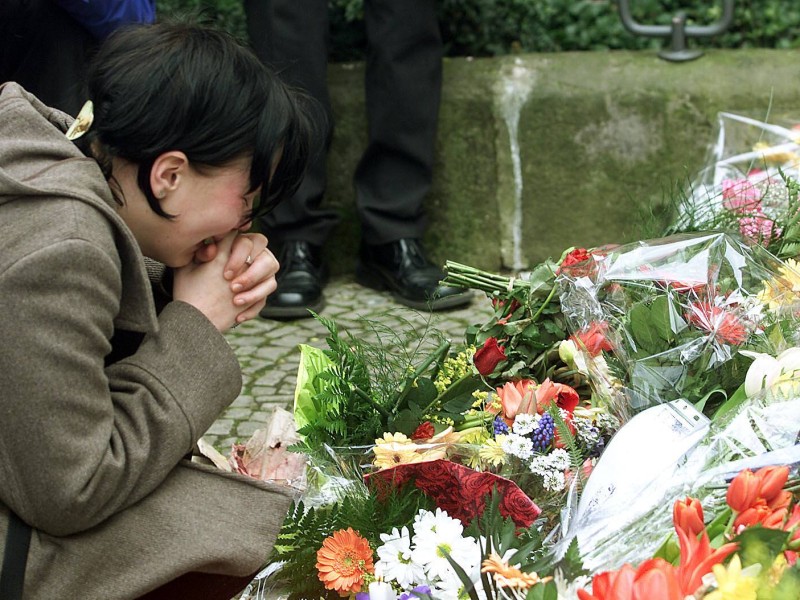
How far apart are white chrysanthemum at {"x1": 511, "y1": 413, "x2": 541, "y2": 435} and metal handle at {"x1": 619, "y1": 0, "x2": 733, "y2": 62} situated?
2.82m

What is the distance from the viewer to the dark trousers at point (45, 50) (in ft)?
8.95

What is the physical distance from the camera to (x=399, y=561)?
1470 millimetres

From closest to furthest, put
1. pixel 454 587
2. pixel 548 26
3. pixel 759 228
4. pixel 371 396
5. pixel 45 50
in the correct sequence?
pixel 454 587, pixel 371 396, pixel 759 228, pixel 45 50, pixel 548 26

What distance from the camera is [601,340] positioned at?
5.61 ft

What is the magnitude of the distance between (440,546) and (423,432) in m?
0.34

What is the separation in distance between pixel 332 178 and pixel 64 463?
2969 millimetres

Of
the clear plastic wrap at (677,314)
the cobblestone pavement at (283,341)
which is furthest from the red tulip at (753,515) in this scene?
the cobblestone pavement at (283,341)

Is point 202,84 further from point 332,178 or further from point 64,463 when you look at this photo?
point 332,178

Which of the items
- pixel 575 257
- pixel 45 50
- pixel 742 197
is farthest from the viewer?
pixel 45 50

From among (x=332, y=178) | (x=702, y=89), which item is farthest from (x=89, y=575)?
(x=702, y=89)

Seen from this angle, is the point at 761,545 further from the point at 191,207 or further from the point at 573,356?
the point at 191,207

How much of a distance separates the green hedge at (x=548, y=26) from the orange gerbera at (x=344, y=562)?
10.5ft

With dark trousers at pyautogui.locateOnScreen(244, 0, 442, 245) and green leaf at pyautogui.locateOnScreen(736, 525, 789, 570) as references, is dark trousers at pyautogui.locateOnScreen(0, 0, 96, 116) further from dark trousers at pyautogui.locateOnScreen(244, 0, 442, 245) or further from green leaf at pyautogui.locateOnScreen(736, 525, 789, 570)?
green leaf at pyautogui.locateOnScreen(736, 525, 789, 570)

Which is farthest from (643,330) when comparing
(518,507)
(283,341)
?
(283,341)
